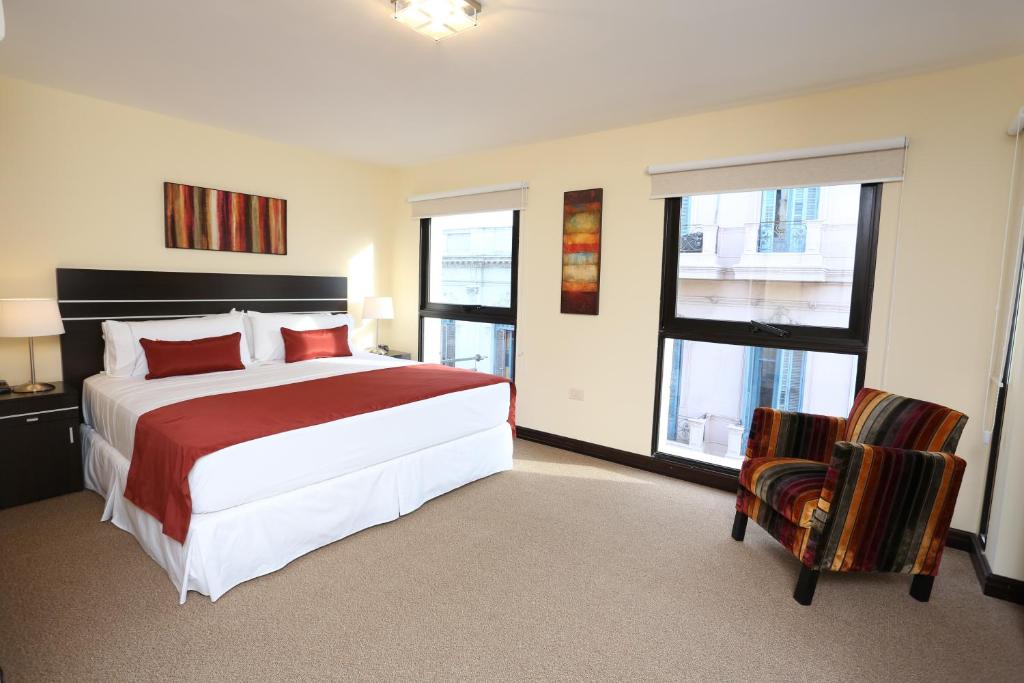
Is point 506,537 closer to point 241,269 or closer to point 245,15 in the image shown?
point 245,15

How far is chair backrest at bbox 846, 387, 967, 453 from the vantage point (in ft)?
7.61

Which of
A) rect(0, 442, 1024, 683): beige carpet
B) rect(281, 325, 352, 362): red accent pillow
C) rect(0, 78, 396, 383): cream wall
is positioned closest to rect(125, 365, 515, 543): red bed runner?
rect(0, 442, 1024, 683): beige carpet

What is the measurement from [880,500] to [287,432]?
2.54 meters

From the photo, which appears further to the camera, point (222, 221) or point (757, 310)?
point (222, 221)

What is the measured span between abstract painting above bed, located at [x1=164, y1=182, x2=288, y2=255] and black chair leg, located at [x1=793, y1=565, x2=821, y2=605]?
4267 mm

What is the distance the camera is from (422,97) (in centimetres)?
332

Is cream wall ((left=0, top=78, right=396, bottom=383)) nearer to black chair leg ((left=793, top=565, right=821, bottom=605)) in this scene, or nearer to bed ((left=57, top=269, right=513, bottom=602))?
bed ((left=57, top=269, right=513, bottom=602))

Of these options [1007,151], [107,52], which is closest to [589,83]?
[1007,151]

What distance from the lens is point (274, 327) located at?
418 cm

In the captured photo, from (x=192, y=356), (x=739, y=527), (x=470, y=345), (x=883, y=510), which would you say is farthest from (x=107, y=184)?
(x=883, y=510)

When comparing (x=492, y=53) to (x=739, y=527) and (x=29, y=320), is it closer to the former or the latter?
(x=739, y=527)

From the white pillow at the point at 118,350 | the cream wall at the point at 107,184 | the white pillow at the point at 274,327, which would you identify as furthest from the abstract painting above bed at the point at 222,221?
the white pillow at the point at 118,350

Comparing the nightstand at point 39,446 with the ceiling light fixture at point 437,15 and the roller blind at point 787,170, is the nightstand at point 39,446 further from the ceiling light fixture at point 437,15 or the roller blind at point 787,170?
the roller blind at point 787,170

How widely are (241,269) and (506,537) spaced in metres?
3.06
